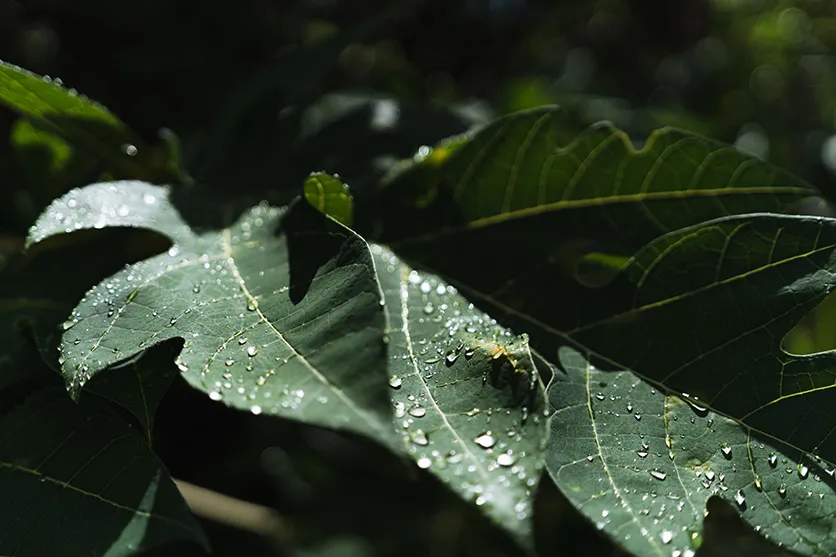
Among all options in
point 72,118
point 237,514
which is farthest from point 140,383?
point 237,514

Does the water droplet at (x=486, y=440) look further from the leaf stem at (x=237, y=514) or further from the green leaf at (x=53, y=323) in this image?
the leaf stem at (x=237, y=514)

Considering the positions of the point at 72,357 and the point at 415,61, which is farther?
the point at 415,61

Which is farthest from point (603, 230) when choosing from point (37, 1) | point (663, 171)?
point (37, 1)

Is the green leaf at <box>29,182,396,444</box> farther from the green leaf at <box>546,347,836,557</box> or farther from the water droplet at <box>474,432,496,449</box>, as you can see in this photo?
the green leaf at <box>546,347,836,557</box>

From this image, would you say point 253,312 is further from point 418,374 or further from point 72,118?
point 72,118

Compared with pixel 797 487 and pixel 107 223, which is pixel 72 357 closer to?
pixel 107 223
